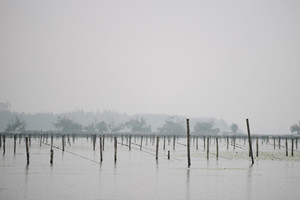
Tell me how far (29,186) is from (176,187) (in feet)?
31.6

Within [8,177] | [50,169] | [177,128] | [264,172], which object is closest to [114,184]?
[8,177]

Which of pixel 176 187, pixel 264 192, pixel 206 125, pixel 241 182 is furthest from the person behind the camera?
pixel 206 125

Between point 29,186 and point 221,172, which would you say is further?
point 221,172

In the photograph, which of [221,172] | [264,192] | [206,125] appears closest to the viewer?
[264,192]

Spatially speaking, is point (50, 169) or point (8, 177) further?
point (50, 169)

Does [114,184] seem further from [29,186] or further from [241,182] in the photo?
[241,182]

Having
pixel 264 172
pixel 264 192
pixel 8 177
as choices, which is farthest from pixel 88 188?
pixel 264 172

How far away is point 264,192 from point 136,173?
12.9 m

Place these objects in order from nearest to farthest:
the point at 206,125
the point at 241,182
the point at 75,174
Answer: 1. the point at 241,182
2. the point at 75,174
3. the point at 206,125

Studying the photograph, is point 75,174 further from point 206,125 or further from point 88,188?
point 206,125

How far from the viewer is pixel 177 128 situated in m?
195

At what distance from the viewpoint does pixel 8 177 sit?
100.0ft

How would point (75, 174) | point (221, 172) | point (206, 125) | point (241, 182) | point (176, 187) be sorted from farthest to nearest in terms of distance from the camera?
point (206, 125) → point (221, 172) → point (75, 174) → point (241, 182) → point (176, 187)

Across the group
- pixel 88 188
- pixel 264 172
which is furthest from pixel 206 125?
pixel 88 188
